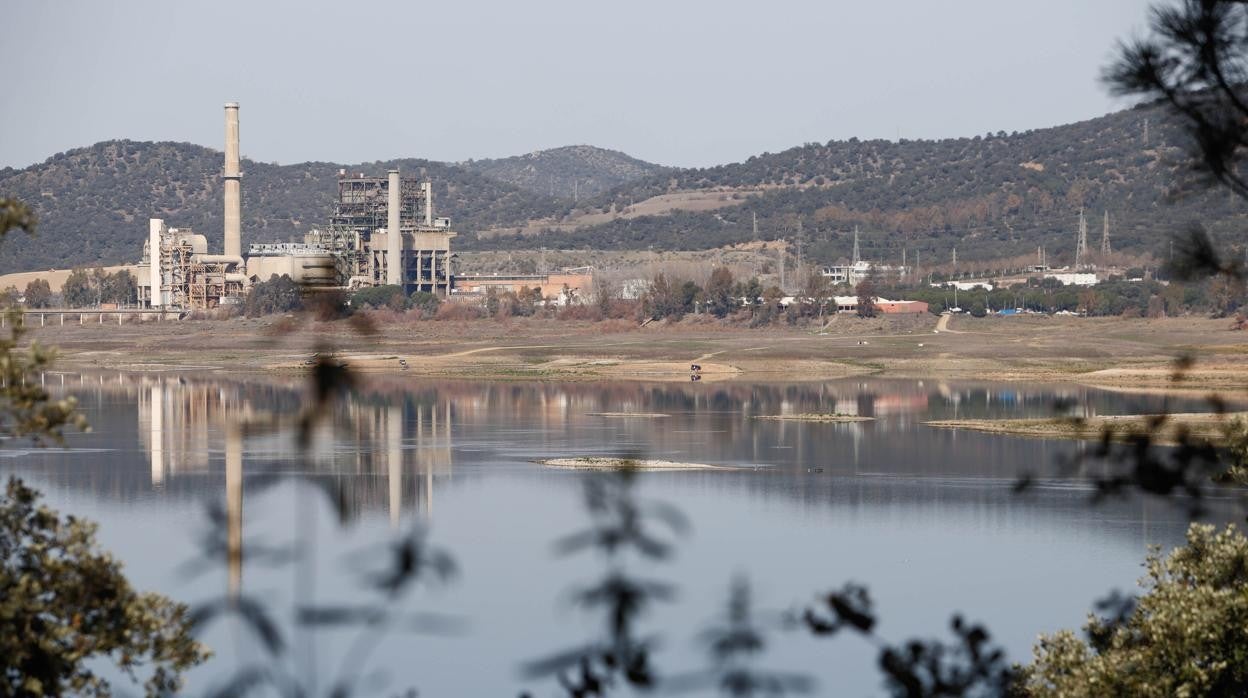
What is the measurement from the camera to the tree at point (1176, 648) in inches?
491

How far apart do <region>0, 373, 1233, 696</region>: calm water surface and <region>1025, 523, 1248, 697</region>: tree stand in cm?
269

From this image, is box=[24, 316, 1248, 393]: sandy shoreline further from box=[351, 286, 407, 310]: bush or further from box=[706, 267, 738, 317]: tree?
box=[706, 267, 738, 317]: tree

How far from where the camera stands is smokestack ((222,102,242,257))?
11281cm

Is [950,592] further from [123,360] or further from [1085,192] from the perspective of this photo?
[1085,192]

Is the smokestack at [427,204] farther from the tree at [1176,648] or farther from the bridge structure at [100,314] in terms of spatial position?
the tree at [1176,648]

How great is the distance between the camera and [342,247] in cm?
10762

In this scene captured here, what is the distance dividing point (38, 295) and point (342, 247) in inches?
1197

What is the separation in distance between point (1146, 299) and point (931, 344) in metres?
20.8

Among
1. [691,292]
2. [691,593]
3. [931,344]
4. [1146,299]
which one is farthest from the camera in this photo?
[691,292]

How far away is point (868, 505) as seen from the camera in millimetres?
33938

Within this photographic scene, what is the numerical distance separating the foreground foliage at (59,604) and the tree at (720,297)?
99.4 m

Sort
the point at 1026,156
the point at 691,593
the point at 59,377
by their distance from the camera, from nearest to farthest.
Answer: the point at 691,593, the point at 59,377, the point at 1026,156

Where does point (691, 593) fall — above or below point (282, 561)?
below

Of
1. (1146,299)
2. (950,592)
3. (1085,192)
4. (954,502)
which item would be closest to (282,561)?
(950,592)
